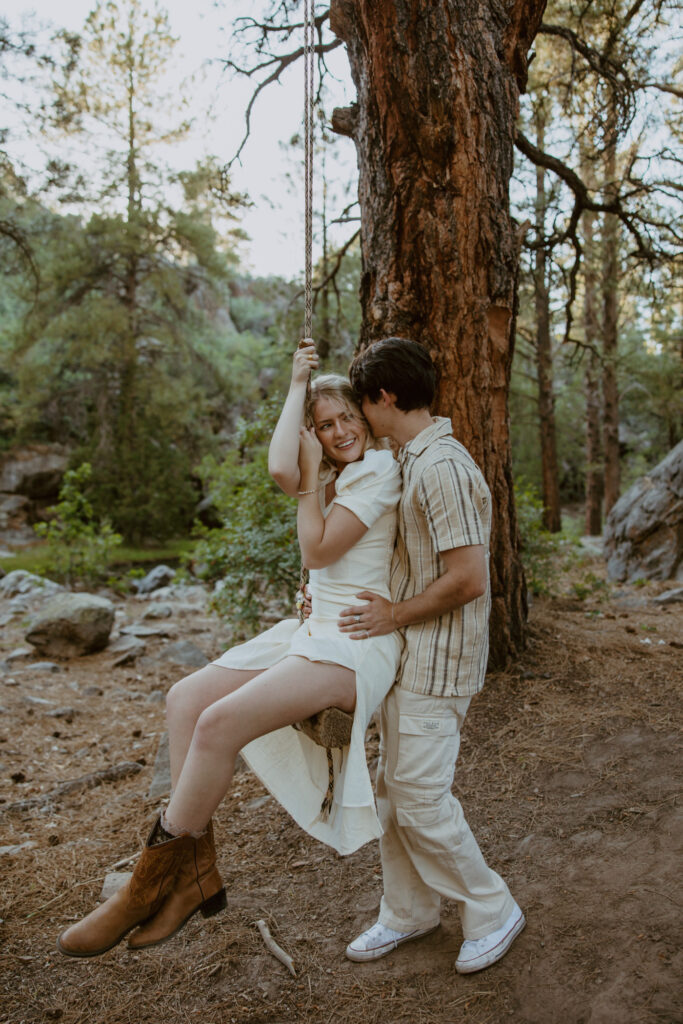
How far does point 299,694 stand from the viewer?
200 cm

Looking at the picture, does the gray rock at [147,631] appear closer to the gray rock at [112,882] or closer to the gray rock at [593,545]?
the gray rock at [112,882]

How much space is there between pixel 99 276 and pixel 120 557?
669cm

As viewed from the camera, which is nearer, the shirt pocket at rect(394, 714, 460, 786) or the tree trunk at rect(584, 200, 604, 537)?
the shirt pocket at rect(394, 714, 460, 786)

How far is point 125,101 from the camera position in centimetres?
1562

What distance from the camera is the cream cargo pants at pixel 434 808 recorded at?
218 cm

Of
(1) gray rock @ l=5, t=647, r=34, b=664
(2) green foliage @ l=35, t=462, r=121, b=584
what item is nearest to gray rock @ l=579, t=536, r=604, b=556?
(2) green foliage @ l=35, t=462, r=121, b=584

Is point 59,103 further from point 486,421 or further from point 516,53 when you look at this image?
point 486,421

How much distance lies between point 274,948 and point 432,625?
1311 millimetres

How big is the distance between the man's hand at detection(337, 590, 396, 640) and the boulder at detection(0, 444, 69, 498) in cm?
1830

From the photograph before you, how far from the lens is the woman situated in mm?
1989

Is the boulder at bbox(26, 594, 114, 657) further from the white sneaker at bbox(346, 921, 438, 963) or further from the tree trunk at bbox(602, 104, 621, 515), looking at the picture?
the tree trunk at bbox(602, 104, 621, 515)

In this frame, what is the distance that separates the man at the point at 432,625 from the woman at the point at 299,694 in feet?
0.21

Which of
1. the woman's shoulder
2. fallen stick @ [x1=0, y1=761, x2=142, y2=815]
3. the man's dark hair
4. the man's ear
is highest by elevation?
the man's dark hair

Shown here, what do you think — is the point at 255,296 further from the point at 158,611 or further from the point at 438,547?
the point at 438,547
